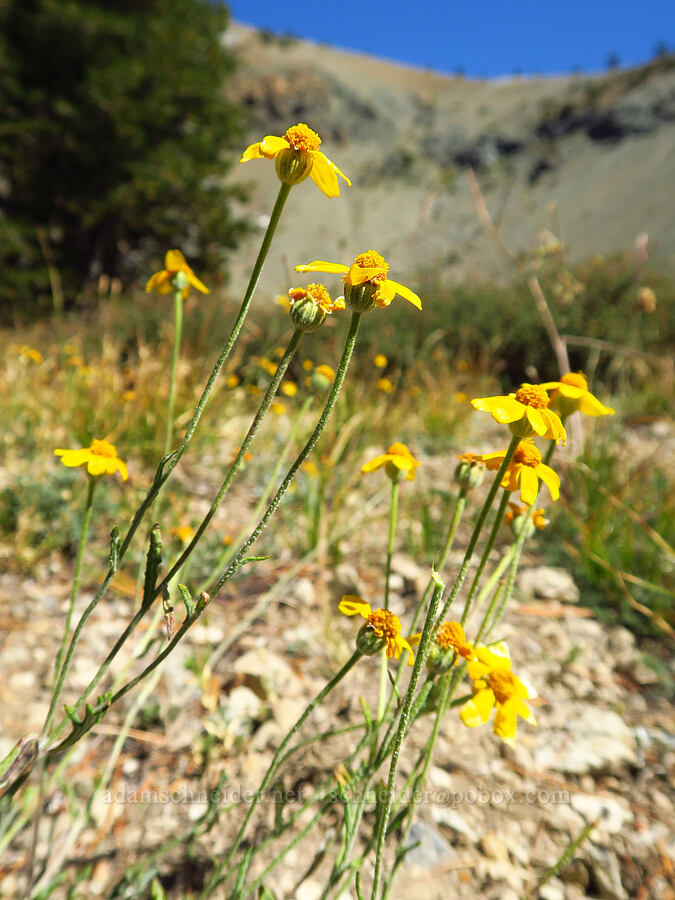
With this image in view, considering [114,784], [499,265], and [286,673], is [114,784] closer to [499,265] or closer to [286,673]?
[286,673]

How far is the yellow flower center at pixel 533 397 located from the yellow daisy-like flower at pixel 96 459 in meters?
0.61

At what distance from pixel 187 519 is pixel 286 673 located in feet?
2.89

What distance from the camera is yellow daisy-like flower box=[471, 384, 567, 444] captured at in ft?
1.88

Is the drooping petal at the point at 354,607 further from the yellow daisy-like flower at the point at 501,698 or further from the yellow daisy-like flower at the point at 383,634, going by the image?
the yellow daisy-like flower at the point at 501,698

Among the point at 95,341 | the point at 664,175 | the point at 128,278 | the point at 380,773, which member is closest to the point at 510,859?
the point at 380,773

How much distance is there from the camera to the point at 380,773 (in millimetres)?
1179

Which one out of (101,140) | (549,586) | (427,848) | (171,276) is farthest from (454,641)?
(101,140)

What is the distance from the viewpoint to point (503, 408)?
0.59 metres

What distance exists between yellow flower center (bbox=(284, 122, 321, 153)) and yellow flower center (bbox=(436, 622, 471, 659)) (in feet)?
1.89

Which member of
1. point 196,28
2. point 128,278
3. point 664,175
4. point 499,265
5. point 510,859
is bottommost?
point 510,859

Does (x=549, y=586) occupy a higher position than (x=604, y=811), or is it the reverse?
(x=549, y=586)

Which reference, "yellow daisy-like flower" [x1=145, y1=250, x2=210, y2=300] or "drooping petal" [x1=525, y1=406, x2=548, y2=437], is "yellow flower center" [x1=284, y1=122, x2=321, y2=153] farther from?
"yellow daisy-like flower" [x1=145, y1=250, x2=210, y2=300]

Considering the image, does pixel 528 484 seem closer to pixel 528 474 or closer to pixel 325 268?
pixel 528 474

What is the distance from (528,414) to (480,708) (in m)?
0.41
